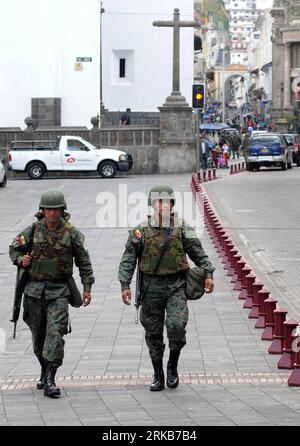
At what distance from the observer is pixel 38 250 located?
32.1 ft

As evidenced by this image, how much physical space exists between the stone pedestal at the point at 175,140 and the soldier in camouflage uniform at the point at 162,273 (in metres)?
33.6

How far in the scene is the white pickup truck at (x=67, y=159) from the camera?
41312 mm

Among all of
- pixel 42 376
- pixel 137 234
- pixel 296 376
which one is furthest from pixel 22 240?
pixel 296 376

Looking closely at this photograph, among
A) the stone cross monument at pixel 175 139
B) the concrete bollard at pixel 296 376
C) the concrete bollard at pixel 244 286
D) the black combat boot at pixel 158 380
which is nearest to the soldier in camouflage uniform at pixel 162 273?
the black combat boot at pixel 158 380

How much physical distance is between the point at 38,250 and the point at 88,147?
32026 millimetres

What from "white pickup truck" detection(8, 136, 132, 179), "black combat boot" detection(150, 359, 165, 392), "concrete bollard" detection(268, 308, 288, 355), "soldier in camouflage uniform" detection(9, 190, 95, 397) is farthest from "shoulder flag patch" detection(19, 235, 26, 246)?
"white pickup truck" detection(8, 136, 132, 179)

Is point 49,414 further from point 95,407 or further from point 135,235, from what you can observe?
point 135,235

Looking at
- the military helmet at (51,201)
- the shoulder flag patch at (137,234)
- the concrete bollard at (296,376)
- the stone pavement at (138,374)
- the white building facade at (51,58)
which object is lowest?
the stone pavement at (138,374)

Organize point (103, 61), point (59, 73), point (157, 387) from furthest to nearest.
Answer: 1. point (103, 61)
2. point (59, 73)
3. point (157, 387)

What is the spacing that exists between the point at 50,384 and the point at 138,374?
1303 millimetres

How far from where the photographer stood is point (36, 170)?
136ft

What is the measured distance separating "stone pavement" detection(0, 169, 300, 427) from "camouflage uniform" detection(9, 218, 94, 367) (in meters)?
0.50

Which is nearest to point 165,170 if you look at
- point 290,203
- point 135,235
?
point 290,203

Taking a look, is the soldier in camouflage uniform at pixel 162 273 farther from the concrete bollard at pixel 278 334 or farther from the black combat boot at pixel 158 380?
the concrete bollard at pixel 278 334
